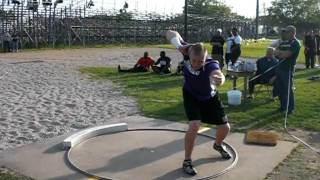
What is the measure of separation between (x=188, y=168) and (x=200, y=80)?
3.54 feet

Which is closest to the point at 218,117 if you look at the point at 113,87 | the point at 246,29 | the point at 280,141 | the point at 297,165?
the point at 297,165

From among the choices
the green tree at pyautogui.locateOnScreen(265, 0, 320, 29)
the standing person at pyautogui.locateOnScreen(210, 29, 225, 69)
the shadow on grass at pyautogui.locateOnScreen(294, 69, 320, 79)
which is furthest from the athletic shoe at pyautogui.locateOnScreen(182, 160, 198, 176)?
the green tree at pyautogui.locateOnScreen(265, 0, 320, 29)

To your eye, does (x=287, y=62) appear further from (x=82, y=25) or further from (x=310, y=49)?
(x=82, y=25)

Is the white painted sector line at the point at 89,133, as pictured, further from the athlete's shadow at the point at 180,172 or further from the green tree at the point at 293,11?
the green tree at the point at 293,11

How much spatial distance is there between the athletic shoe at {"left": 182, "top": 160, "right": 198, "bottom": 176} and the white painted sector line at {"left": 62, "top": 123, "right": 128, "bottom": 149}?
1861 mm

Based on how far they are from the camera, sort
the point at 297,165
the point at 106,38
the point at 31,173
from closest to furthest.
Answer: the point at 31,173
the point at 297,165
the point at 106,38

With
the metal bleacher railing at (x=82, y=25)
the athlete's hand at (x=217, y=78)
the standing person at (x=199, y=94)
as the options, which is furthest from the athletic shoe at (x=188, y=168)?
the metal bleacher railing at (x=82, y=25)

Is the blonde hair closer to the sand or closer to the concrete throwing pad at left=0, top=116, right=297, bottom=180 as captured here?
the concrete throwing pad at left=0, top=116, right=297, bottom=180

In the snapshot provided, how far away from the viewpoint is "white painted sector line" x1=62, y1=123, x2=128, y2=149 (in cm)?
700

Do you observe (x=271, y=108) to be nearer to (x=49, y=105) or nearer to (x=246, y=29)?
(x=49, y=105)

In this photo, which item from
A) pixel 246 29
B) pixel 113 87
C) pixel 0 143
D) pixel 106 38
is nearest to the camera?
pixel 0 143

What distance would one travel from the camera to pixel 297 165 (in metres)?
6.39

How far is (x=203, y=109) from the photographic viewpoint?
20.3 ft

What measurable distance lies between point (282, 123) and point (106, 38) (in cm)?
3788
